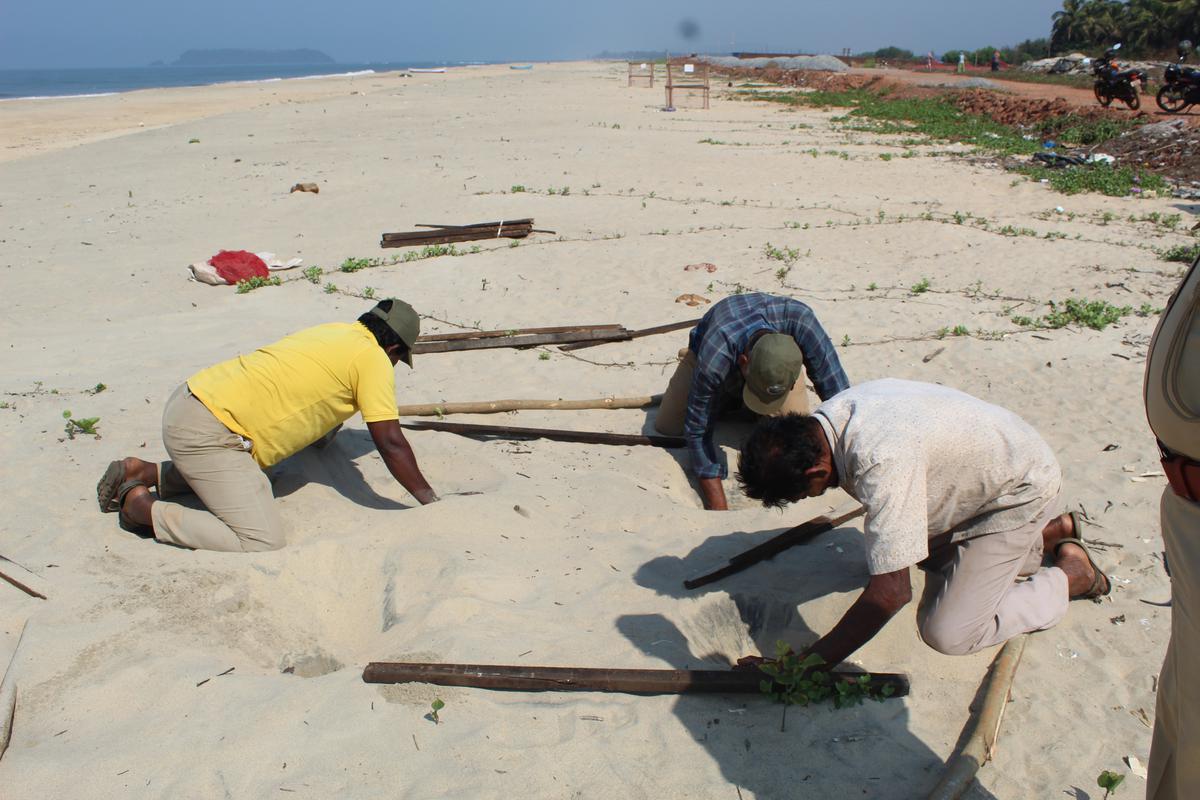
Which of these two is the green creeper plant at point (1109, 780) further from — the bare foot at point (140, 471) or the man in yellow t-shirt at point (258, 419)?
the bare foot at point (140, 471)

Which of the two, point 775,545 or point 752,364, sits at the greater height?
point 752,364

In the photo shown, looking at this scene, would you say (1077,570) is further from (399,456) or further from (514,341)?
(514,341)

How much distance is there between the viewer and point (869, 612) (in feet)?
8.76

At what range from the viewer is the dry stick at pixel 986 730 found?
263 cm

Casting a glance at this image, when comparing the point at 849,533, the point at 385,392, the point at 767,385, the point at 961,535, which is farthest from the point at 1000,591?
the point at 385,392

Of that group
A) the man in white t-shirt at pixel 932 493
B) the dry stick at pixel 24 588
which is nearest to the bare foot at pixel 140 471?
the dry stick at pixel 24 588

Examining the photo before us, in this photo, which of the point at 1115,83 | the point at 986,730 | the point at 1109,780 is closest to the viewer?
the point at 1109,780

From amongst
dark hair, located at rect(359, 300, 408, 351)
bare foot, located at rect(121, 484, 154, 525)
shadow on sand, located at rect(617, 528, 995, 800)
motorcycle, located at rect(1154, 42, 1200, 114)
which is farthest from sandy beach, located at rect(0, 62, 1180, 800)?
motorcycle, located at rect(1154, 42, 1200, 114)

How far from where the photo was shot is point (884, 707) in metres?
3.03

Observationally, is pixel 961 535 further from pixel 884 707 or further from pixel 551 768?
pixel 551 768

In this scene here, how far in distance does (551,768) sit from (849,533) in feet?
6.75

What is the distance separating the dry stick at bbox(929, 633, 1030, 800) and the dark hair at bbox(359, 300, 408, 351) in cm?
297

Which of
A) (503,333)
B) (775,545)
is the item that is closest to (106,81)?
(503,333)

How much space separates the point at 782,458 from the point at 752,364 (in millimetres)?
1509
